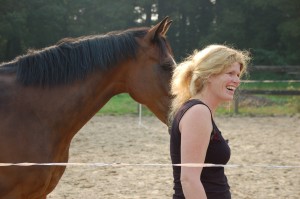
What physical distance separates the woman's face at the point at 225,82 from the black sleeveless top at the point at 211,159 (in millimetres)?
125

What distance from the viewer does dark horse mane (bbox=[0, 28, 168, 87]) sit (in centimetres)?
296

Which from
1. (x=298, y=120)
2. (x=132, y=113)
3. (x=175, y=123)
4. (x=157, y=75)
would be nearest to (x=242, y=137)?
(x=298, y=120)

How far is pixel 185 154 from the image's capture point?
1.87m

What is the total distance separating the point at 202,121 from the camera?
1.85m

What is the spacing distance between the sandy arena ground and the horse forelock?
1.23 m

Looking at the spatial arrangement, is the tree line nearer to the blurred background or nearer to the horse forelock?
the blurred background

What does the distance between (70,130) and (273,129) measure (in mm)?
8260

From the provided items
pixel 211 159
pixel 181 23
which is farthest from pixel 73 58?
pixel 181 23

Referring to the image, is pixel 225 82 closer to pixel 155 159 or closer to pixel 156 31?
pixel 156 31

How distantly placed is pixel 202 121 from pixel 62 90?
1.41 metres

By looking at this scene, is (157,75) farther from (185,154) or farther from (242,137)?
(242,137)

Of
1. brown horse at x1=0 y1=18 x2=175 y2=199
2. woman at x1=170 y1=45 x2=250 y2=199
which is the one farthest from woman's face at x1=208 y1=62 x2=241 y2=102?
brown horse at x1=0 y1=18 x2=175 y2=199

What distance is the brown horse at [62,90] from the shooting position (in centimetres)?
274

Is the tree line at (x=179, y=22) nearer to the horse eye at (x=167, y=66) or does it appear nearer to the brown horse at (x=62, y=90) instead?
the brown horse at (x=62, y=90)
